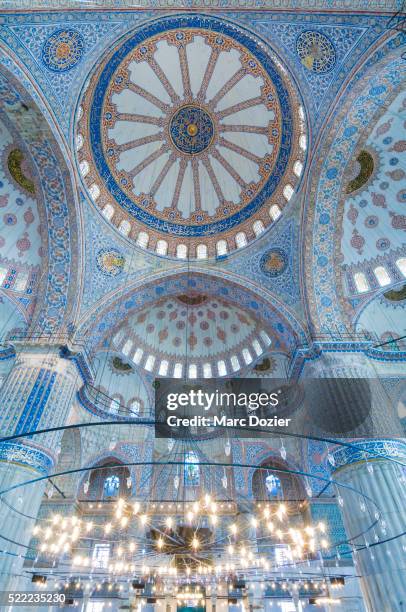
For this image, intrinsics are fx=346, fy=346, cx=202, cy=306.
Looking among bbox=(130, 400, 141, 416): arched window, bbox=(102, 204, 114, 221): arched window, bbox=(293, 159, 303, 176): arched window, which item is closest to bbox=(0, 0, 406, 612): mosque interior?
bbox=(102, 204, 114, 221): arched window

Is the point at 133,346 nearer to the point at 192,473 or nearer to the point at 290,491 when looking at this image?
the point at 192,473

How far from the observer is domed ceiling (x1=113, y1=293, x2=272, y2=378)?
550 inches

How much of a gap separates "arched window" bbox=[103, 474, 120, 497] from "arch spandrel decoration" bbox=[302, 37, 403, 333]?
10539mm

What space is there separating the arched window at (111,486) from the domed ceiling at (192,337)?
481cm

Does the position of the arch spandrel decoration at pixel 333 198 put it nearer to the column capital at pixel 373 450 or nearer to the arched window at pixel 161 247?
the column capital at pixel 373 450

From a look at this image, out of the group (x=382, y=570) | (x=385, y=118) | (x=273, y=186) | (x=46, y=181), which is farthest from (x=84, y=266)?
(x=382, y=570)

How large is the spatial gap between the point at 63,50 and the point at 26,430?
30.0ft

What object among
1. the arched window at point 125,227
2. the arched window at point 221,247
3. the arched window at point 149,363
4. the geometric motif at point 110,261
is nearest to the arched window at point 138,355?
the arched window at point 149,363

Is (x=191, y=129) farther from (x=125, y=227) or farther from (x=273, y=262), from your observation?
(x=273, y=262)

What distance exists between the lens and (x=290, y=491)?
1399cm

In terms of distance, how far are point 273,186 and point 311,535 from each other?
10.1 metres

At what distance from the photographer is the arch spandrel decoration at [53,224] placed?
29.2ft

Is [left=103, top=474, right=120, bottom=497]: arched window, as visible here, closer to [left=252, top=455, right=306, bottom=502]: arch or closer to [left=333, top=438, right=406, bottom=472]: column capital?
[left=252, top=455, right=306, bottom=502]: arch

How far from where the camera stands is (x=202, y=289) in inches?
493
